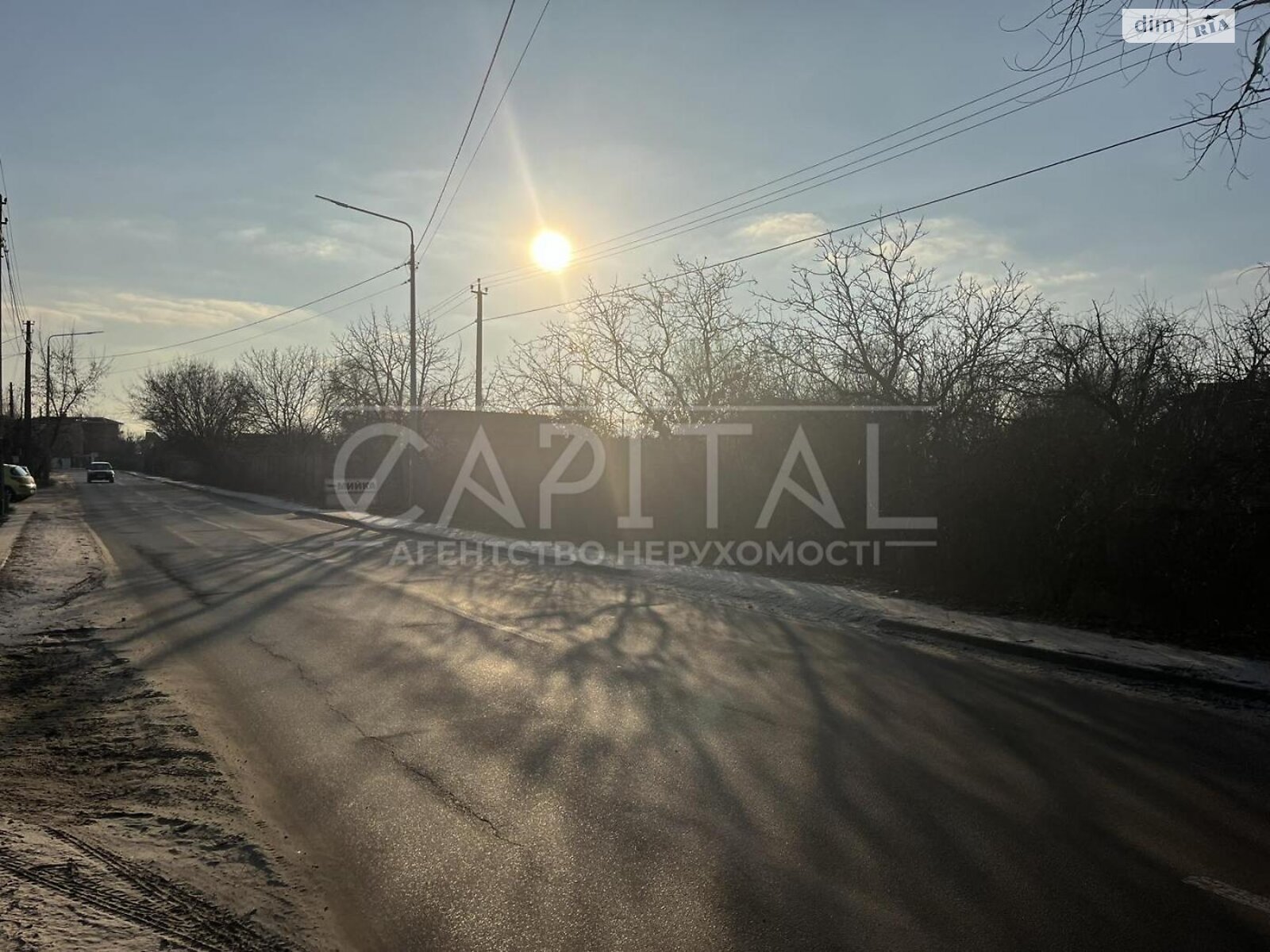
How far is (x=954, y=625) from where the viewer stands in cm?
1053

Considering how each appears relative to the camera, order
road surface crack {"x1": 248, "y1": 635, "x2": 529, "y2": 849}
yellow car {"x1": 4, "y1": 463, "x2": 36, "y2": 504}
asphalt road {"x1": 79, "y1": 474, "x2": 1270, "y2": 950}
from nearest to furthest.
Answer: asphalt road {"x1": 79, "y1": 474, "x2": 1270, "y2": 950} → road surface crack {"x1": 248, "y1": 635, "x2": 529, "y2": 849} → yellow car {"x1": 4, "y1": 463, "x2": 36, "y2": 504}

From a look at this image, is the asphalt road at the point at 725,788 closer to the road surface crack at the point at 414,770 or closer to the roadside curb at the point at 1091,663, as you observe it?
the road surface crack at the point at 414,770

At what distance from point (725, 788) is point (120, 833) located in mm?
3193

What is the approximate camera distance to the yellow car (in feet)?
118

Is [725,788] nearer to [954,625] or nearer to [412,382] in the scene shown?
[954,625]

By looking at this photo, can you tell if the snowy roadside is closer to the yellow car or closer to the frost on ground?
the frost on ground

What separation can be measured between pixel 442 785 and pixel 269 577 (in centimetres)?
1067

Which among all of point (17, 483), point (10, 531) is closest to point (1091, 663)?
point (10, 531)

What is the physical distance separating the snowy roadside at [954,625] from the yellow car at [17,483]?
1163 inches

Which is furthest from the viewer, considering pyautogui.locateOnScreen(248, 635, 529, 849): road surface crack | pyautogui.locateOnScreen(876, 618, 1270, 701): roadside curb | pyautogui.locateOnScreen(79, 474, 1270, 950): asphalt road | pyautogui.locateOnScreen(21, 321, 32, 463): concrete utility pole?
pyautogui.locateOnScreen(21, 321, 32, 463): concrete utility pole

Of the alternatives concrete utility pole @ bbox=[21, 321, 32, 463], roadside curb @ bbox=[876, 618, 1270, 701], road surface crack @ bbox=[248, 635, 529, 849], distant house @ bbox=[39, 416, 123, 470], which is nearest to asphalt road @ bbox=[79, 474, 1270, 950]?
road surface crack @ bbox=[248, 635, 529, 849]

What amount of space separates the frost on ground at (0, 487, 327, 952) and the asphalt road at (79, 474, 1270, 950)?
0.28 meters

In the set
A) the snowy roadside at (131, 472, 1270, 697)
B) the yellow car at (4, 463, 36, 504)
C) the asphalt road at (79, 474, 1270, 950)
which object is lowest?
the asphalt road at (79, 474, 1270, 950)

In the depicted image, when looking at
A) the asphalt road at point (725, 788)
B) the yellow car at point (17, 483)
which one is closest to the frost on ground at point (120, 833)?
the asphalt road at point (725, 788)
